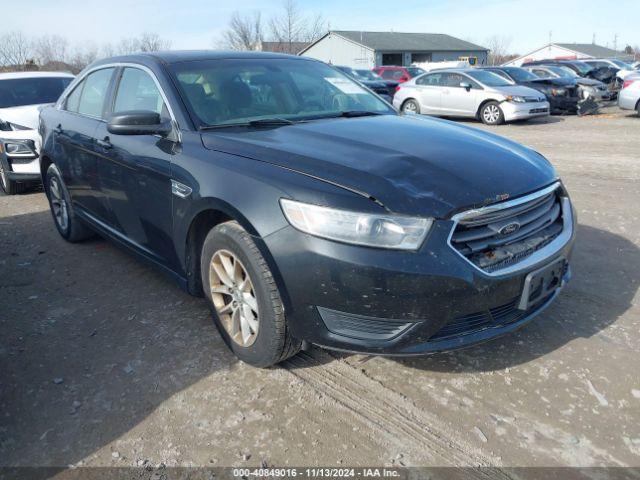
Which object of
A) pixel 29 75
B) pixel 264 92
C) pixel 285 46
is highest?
pixel 285 46

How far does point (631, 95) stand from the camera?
13.6 meters

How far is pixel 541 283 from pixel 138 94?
2.81 metres

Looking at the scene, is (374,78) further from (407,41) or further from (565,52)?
(565,52)

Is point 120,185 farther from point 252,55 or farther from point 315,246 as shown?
point 315,246

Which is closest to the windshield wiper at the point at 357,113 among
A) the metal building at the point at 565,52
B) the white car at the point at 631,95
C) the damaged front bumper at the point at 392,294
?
the damaged front bumper at the point at 392,294

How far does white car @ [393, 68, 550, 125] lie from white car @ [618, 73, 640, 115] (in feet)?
6.68

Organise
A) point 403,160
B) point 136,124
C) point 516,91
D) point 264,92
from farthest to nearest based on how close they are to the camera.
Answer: point 516,91
point 264,92
point 136,124
point 403,160

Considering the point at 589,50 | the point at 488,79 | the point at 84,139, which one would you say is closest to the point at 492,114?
the point at 488,79

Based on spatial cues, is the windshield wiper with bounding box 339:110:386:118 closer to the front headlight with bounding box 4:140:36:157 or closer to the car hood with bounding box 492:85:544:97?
the front headlight with bounding box 4:140:36:157

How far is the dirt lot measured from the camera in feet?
7.48

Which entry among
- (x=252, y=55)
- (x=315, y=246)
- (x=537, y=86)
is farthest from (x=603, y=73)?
(x=315, y=246)

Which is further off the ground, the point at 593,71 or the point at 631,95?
the point at 593,71

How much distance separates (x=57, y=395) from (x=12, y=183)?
5.34 metres

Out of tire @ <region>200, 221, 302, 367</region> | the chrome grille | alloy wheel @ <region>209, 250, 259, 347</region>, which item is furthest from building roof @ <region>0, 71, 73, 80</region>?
the chrome grille
